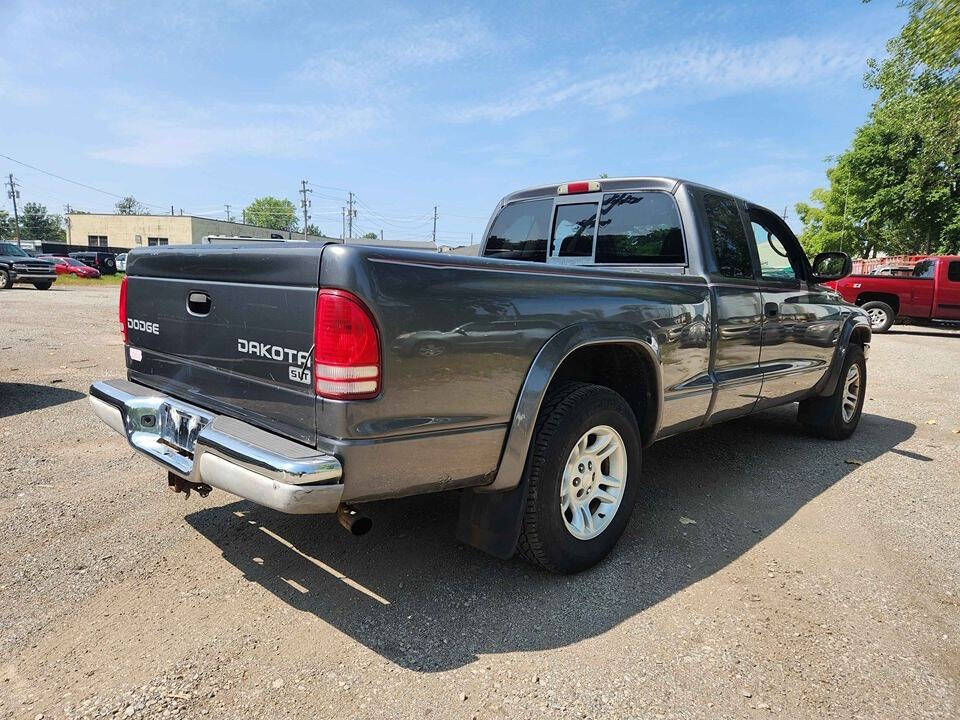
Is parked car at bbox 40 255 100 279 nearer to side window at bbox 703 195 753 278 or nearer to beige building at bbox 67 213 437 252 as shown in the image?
side window at bbox 703 195 753 278

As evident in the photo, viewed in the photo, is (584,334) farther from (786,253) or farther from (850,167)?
(850,167)

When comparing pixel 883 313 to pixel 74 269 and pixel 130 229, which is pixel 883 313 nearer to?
pixel 74 269

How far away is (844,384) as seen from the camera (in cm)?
527

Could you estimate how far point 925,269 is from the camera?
1549 cm

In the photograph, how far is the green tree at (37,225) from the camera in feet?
348

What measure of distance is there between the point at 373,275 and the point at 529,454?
3.45 feet

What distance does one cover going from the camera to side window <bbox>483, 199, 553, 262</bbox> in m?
4.45

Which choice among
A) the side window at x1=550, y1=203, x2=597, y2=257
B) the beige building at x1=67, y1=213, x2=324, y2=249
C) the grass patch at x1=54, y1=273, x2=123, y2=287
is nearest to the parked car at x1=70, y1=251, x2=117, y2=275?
the grass patch at x1=54, y1=273, x2=123, y2=287

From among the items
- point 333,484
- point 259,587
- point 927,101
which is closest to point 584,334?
point 333,484

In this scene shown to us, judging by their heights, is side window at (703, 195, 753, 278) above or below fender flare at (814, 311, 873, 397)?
above

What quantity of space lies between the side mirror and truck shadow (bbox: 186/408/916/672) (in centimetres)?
157

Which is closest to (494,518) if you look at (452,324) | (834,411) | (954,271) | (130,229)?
(452,324)

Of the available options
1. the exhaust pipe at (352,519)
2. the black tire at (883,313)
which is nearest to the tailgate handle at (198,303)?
the exhaust pipe at (352,519)

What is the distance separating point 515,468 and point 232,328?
1.24 m
